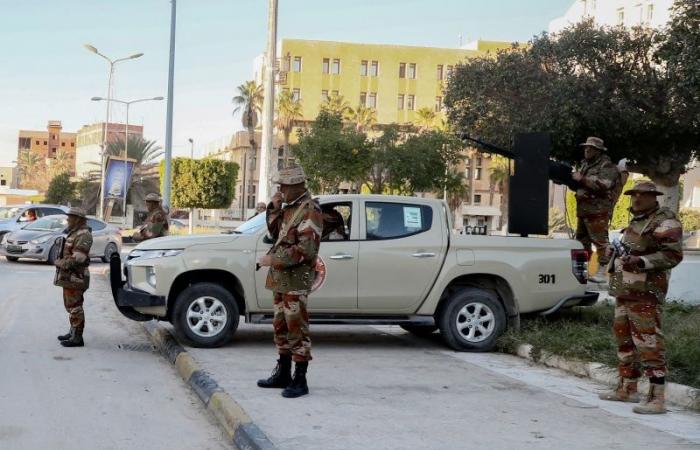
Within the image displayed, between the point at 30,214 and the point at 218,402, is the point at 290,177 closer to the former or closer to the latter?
the point at 218,402

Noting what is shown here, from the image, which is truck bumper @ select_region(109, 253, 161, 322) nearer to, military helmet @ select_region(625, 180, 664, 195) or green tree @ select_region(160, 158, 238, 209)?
military helmet @ select_region(625, 180, 664, 195)

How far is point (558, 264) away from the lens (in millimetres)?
10047

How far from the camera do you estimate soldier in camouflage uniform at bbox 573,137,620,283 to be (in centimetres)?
1027

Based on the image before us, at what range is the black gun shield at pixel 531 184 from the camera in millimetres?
10281

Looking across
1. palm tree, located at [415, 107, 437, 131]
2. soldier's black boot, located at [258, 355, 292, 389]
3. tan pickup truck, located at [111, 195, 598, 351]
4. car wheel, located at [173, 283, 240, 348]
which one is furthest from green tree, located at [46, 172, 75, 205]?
soldier's black boot, located at [258, 355, 292, 389]

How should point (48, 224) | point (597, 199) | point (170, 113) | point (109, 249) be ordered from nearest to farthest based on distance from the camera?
point (597, 199)
point (48, 224)
point (170, 113)
point (109, 249)

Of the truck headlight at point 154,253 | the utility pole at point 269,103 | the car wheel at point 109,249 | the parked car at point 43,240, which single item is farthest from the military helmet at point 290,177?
the car wheel at point 109,249

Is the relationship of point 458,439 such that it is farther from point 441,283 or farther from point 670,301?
point 670,301

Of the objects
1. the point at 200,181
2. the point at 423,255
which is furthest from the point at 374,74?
the point at 423,255

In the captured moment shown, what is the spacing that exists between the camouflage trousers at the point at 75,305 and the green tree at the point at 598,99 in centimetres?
1517

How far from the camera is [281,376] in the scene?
24.1 feet

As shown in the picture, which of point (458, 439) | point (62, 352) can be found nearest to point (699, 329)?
point (458, 439)

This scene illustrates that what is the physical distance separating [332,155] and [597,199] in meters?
35.6

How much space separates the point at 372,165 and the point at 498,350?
3778 cm
